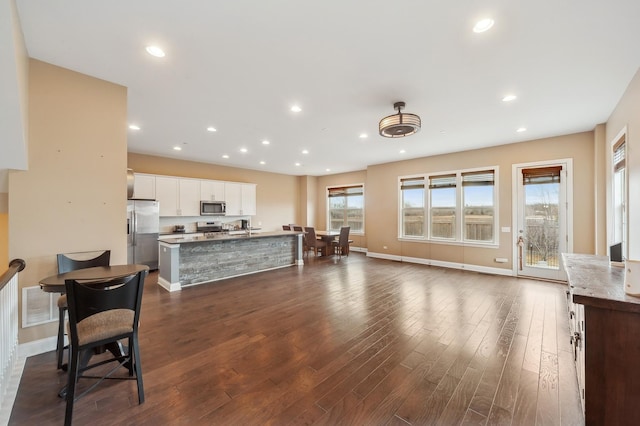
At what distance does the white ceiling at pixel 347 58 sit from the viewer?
1.91m

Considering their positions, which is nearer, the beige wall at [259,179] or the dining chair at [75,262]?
the dining chair at [75,262]

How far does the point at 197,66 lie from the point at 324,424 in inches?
132

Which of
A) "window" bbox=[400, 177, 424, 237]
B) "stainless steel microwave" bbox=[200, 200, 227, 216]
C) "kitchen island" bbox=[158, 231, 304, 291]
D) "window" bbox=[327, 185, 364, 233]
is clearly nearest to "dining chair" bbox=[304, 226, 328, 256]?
"kitchen island" bbox=[158, 231, 304, 291]

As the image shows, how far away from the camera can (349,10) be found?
74.4 inches

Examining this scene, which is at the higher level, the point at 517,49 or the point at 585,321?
the point at 517,49

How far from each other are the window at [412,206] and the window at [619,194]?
3584 millimetres

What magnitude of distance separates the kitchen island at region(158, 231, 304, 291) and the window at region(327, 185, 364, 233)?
3.36 metres

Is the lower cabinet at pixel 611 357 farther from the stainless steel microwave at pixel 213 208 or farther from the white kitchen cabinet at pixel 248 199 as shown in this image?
the white kitchen cabinet at pixel 248 199

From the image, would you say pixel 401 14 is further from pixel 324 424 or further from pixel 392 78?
pixel 324 424

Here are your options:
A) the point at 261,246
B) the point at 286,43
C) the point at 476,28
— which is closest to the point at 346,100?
the point at 286,43

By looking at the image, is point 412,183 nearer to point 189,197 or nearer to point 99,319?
point 189,197

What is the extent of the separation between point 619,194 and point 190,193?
8.55 meters

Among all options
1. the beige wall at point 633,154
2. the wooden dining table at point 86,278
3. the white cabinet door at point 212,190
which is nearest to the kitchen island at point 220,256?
the wooden dining table at point 86,278

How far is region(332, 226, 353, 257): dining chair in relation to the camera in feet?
25.5
